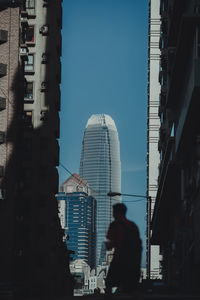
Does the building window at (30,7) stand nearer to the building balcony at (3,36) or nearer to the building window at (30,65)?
the building window at (30,65)

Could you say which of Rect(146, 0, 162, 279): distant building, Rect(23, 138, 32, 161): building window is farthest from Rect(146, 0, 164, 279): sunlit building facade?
Rect(23, 138, 32, 161): building window

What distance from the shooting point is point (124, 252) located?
1302cm

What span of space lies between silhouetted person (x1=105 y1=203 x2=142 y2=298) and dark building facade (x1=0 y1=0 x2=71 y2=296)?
115ft

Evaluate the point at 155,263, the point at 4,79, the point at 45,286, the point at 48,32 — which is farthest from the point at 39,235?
the point at 155,263

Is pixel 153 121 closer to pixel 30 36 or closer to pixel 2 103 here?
pixel 30 36

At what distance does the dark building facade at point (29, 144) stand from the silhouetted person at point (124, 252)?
35.2 m

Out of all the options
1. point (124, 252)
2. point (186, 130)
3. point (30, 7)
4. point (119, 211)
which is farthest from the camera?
point (30, 7)

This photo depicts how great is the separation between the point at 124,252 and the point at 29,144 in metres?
52.0

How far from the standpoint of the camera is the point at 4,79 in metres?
56.0

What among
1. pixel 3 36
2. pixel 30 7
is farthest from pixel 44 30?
pixel 3 36

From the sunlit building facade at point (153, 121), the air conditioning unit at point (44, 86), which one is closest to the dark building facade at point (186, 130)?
the air conditioning unit at point (44, 86)

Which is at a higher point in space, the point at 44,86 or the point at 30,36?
the point at 30,36

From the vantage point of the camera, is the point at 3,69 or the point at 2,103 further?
the point at 3,69

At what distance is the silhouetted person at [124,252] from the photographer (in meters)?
13.0
